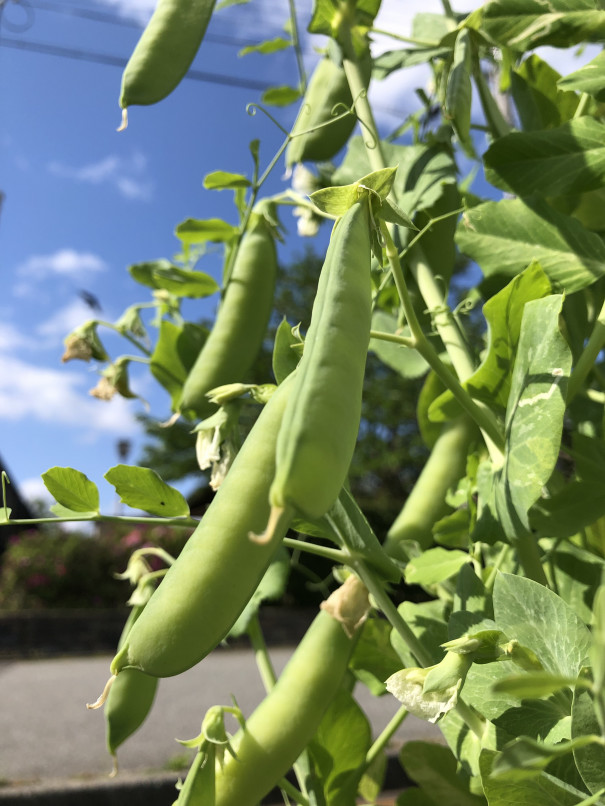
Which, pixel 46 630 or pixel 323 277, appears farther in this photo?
pixel 46 630

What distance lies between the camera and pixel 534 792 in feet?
1.01

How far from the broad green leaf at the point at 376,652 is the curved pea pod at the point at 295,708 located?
36 mm

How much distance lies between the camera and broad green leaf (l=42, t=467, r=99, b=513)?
1.44 feet

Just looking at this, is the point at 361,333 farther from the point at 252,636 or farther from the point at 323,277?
the point at 252,636

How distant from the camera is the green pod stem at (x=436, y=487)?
1.99 ft

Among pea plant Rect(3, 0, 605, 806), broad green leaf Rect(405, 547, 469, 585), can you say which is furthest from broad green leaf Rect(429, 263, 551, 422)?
broad green leaf Rect(405, 547, 469, 585)

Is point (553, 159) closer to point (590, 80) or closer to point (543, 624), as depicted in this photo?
point (590, 80)

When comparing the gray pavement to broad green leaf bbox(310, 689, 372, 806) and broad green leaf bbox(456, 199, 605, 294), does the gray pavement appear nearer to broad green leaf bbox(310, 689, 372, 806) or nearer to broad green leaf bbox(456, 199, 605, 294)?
broad green leaf bbox(310, 689, 372, 806)

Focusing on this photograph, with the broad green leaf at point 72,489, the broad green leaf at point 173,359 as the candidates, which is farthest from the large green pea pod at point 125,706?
the broad green leaf at point 173,359

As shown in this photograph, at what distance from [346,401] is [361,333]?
0.04 metres

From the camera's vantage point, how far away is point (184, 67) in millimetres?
514

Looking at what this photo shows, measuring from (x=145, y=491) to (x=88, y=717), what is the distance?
11.8 feet

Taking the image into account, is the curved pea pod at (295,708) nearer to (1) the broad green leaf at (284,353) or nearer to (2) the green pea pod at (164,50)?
(1) the broad green leaf at (284,353)

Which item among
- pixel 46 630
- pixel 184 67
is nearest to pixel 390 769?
pixel 184 67
